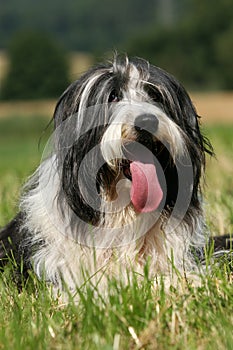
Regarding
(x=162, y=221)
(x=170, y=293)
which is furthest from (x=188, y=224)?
(x=170, y=293)

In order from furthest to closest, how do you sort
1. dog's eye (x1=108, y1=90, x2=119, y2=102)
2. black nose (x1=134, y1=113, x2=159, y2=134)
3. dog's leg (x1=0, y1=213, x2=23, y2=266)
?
1. dog's leg (x1=0, y1=213, x2=23, y2=266)
2. dog's eye (x1=108, y1=90, x2=119, y2=102)
3. black nose (x1=134, y1=113, x2=159, y2=134)

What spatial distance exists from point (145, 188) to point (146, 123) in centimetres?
37

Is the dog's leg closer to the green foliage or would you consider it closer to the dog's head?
→ the dog's head

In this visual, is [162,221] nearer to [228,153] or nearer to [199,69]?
[228,153]

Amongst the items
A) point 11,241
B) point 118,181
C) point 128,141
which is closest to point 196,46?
point 11,241

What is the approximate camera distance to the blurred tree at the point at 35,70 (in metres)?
63.2

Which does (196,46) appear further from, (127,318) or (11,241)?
(127,318)

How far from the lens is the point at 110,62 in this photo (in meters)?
4.54

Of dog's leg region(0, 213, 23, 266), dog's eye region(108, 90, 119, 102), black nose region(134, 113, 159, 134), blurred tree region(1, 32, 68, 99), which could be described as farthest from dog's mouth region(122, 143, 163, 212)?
blurred tree region(1, 32, 68, 99)

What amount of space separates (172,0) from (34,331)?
119m

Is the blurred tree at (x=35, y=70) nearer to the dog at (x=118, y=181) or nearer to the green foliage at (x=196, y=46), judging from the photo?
the green foliage at (x=196, y=46)

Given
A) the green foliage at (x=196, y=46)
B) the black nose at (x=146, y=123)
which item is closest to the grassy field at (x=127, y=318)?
the black nose at (x=146, y=123)

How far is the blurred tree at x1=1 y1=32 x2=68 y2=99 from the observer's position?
207 ft

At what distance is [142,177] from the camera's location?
423cm
